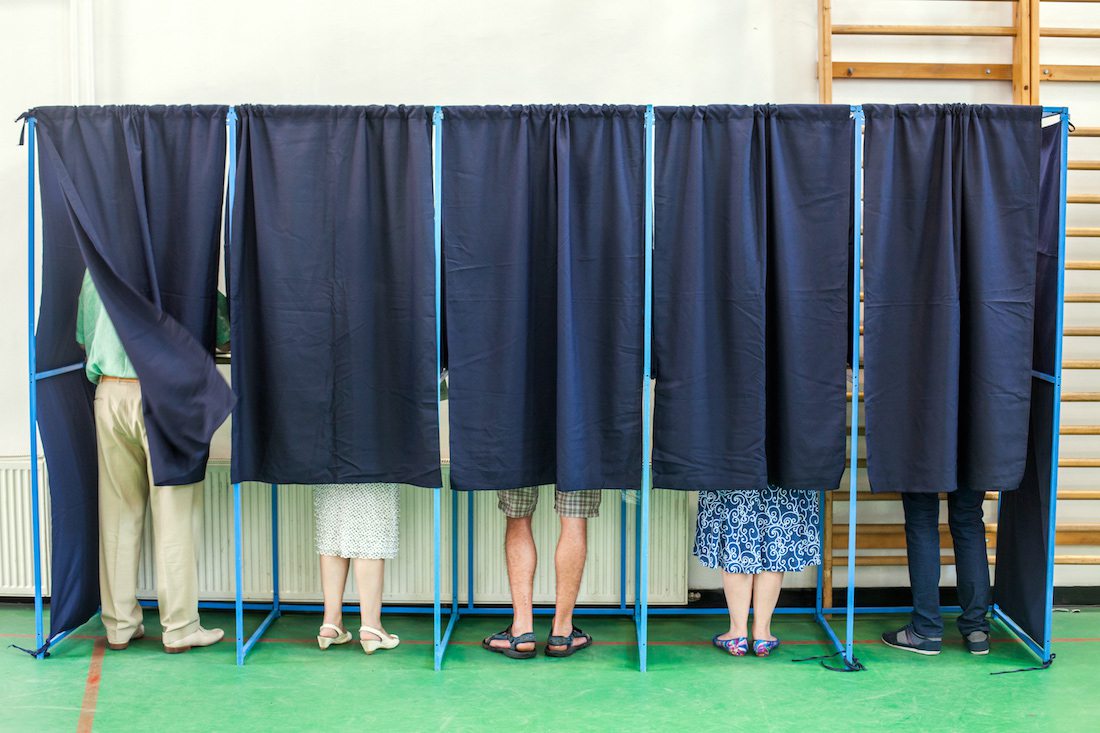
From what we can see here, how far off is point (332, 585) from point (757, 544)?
1.51m

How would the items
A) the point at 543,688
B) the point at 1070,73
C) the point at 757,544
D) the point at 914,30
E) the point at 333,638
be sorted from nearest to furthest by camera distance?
the point at 543,688 < the point at 757,544 < the point at 333,638 < the point at 914,30 < the point at 1070,73

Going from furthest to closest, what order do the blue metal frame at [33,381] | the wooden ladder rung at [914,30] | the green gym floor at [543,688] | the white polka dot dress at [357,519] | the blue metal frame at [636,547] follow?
1. the wooden ladder rung at [914,30]
2. the white polka dot dress at [357,519]
3. the blue metal frame at [33,381]
4. the blue metal frame at [636,547]
5. the green gym floor at [543,688]

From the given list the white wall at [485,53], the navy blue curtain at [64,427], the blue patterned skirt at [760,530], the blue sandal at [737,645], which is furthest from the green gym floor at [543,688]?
the white wall at [485,53]

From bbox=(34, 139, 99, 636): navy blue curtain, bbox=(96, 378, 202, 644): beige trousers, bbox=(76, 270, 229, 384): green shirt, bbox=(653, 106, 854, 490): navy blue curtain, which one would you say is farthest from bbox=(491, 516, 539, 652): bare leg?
bbox=(34, 139, 99, 636): navy blue curtain

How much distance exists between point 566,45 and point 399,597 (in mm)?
2294

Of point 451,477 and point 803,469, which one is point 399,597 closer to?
point 451,477

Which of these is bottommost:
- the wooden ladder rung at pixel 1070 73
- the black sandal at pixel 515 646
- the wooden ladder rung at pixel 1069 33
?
the black sandal at pixel 515 646

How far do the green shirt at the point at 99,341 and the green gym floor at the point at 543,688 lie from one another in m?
1.01

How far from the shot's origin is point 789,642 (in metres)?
3.60

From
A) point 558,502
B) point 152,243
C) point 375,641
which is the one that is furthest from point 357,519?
point 152,243

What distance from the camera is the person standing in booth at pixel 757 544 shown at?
3.40 meters

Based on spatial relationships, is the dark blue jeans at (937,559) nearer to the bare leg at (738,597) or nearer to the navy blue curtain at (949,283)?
the navy blue curtain at (949,283)

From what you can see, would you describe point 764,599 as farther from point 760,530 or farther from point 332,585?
point 332,585

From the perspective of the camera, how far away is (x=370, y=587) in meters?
3.46
